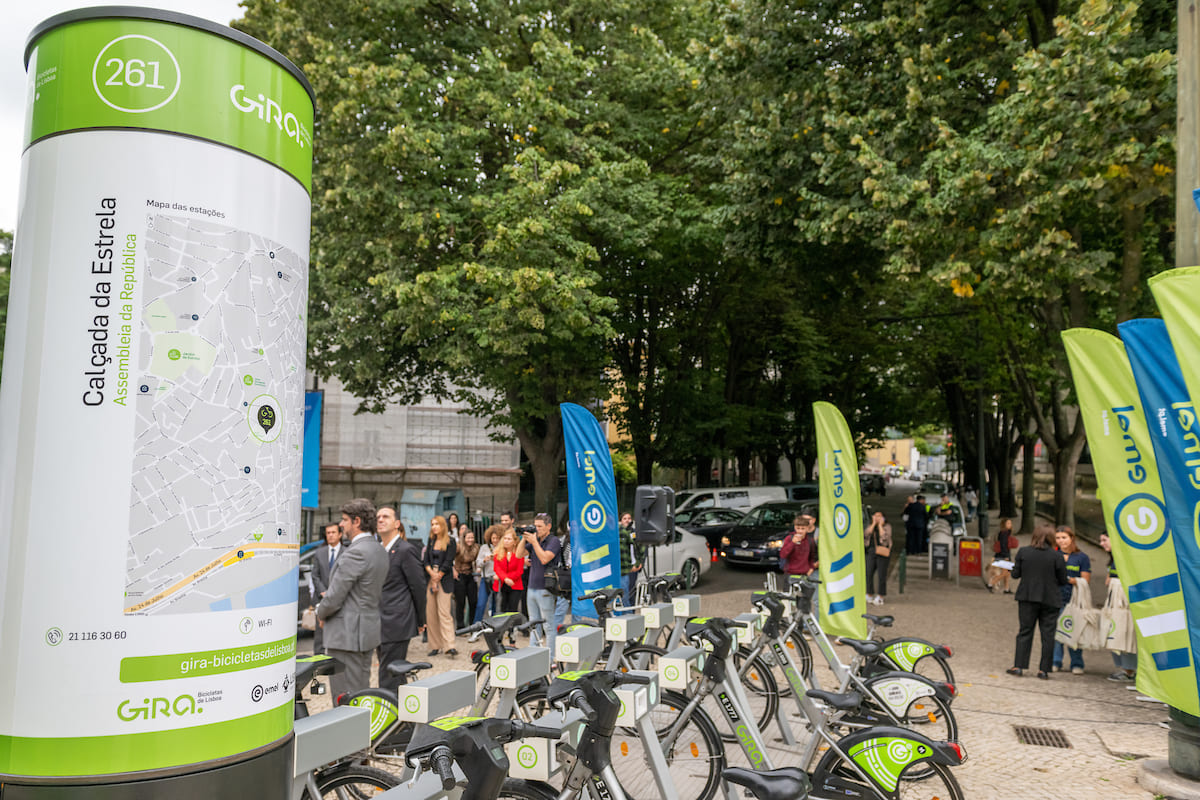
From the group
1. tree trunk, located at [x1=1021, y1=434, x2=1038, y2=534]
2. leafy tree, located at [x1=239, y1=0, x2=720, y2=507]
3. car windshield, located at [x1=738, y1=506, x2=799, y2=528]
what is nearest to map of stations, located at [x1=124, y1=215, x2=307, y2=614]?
leafy tree, located at [x1=239, y1=0, x2=720, y2=507]

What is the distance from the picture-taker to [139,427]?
2.32 metres

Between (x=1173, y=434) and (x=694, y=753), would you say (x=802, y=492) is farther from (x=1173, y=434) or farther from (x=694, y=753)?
(x=694, y=753)

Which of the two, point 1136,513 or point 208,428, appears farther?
point 1136,513

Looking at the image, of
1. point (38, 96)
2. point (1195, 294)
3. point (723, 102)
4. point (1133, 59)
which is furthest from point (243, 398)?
point (723, 102)

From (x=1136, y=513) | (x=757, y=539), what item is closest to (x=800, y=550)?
(x=1136, y=513)

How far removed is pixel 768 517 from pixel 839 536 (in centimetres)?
1313

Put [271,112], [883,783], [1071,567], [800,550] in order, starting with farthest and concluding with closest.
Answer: [800,550] < [1071,567] < [883,783] < [271,112]

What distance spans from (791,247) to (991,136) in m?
4.07

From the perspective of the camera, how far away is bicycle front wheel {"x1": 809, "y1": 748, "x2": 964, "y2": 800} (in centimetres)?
449

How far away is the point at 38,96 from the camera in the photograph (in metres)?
2.44

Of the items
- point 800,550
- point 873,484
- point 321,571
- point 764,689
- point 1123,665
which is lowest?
point 1123,665

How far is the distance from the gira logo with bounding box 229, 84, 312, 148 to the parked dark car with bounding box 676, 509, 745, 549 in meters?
19.1

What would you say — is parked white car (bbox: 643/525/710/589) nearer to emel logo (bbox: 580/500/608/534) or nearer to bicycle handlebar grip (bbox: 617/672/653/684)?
emel logo (bbox: 580/500/608/534)

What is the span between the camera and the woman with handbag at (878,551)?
49.3 ft
